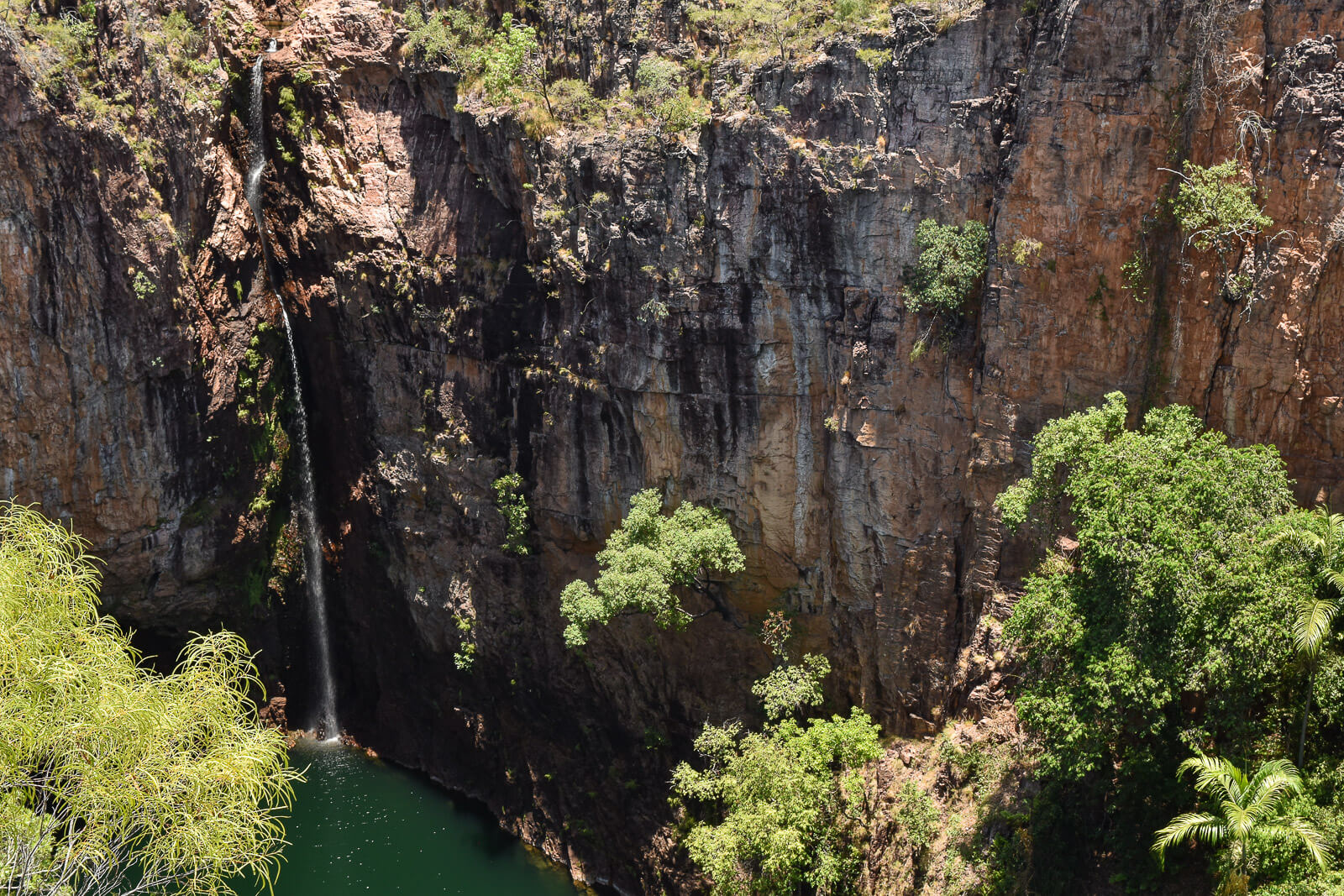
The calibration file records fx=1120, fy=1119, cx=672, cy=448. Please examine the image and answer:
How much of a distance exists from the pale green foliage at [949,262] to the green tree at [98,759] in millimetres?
13094

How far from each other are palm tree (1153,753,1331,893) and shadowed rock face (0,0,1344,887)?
16.3ft

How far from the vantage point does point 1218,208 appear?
16.3 m

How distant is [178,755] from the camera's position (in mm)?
14766

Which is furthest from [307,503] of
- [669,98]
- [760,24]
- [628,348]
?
[760,24]

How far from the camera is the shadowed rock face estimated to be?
1736 centimetres

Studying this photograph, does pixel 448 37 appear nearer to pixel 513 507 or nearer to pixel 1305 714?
pixel 513 507

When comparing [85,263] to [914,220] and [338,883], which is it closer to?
[338,883]

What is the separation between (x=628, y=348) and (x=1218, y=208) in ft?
38.1

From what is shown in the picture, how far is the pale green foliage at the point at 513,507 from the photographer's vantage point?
2630 cm

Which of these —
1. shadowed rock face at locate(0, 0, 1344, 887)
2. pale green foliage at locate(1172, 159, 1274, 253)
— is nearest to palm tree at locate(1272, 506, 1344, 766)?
shadowed rock face at locate(0, 0, 1344, 887)

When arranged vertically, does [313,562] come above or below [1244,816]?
below

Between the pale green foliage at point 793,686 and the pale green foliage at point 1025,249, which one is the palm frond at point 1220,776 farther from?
the pale green foliage at point 793,686

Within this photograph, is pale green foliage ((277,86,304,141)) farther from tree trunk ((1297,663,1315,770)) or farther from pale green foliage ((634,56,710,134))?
tree trunk ((1297,663,1315,770))

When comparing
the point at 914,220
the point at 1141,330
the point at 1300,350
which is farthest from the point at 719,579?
the point at 1300,350
